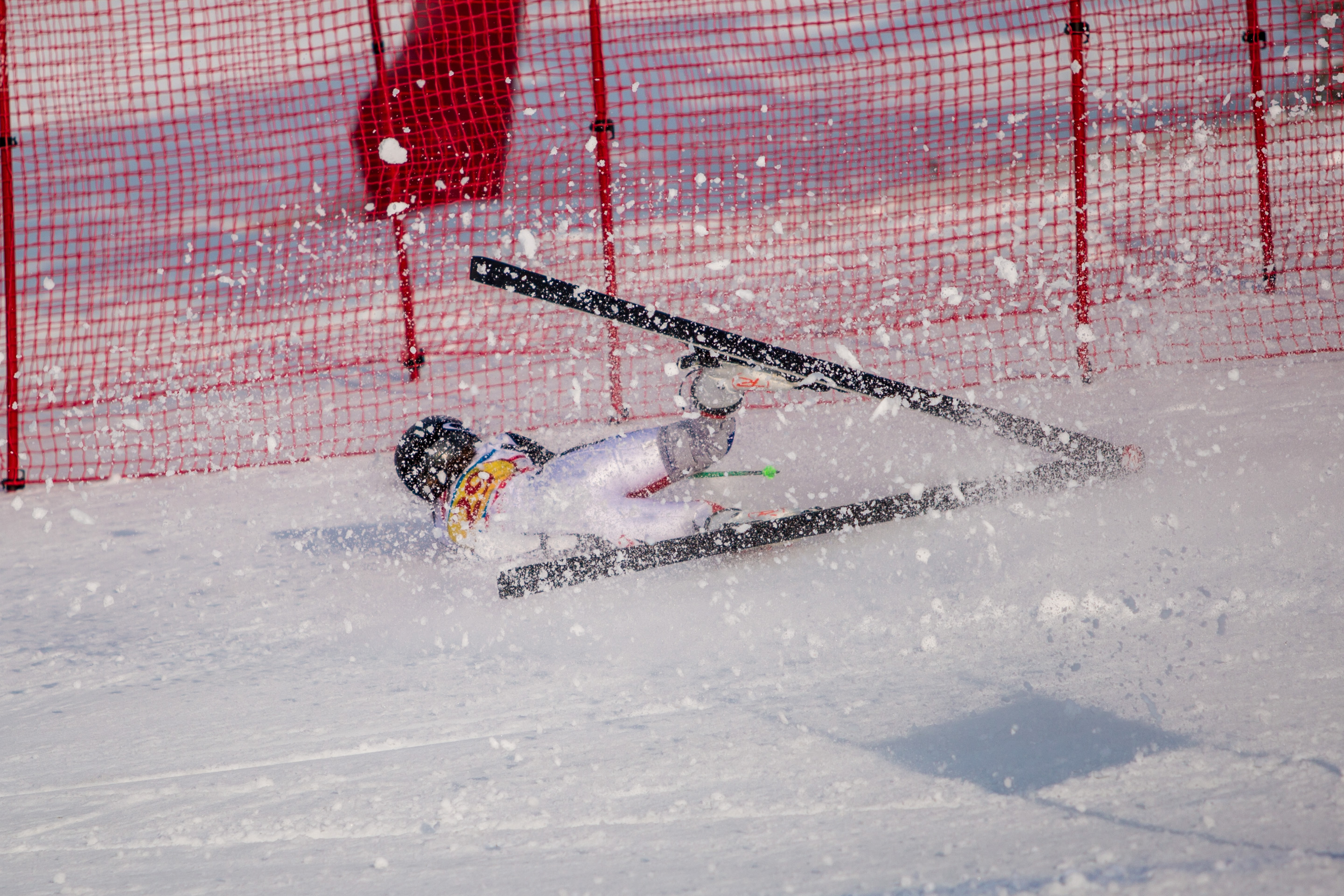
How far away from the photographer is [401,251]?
20.8ft


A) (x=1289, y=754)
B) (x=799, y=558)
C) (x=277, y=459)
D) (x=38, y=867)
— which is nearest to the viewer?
(x=1289, y=754)

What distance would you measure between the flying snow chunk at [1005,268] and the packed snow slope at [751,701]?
2819mm

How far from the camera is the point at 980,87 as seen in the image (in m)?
11.1

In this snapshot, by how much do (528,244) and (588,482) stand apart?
18.2 ft

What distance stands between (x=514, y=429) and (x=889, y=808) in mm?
4105

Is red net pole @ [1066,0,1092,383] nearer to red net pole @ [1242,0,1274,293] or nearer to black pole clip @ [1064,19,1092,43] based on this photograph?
black pole clip @ [1064,19,1092,43]

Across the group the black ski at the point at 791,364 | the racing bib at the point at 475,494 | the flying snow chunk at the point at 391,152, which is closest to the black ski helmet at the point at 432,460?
the racing bib at the point at 475,494

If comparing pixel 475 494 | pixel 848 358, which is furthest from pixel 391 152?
pixel 475 494

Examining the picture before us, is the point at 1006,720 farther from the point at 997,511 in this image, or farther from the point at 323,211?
the point at 323,211

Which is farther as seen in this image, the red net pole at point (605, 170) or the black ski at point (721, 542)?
the red net pole at point (605, 170)

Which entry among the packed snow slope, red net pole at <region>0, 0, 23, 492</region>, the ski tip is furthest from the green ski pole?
red net pole at <region>0, 0, 23, 492</region>

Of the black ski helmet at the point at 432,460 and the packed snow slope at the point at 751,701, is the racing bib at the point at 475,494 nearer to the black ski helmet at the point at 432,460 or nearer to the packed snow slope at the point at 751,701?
the black ski helmet at the point at 432,460

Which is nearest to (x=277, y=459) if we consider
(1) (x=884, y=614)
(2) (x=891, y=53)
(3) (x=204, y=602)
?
(3) (x=204, y=602)

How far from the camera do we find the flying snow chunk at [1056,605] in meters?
3.32
